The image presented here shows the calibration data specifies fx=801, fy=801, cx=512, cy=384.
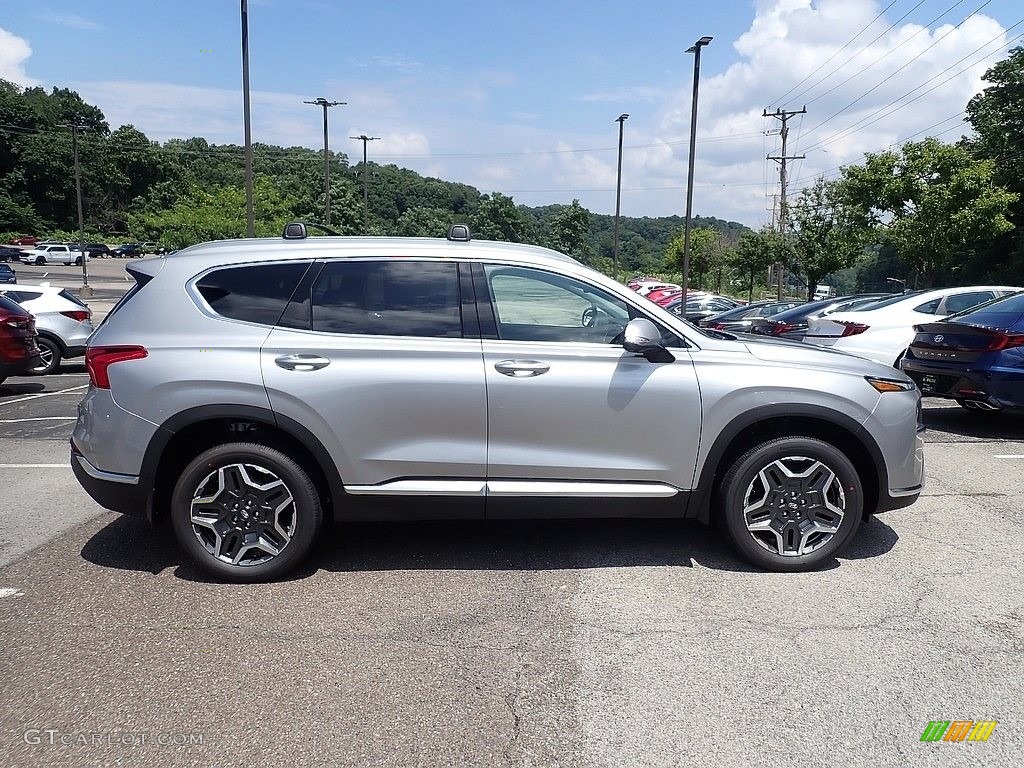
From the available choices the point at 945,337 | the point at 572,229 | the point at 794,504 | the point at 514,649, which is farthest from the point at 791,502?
the point at 572,229

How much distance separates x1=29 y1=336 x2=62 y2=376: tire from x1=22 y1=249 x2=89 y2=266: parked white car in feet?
198

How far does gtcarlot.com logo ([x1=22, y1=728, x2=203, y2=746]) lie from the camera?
2.84 metres

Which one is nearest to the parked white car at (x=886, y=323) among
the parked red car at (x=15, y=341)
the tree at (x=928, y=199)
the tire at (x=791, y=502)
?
the tire at (x=791, y=502)

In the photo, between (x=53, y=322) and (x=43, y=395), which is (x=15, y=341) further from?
(x=53, y=322)

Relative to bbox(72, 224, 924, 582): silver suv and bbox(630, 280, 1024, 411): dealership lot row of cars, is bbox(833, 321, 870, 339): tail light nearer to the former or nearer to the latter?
bbox(630, 280, 1024, 411): dealership lot row of cars

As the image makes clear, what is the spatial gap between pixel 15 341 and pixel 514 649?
9.78 metres

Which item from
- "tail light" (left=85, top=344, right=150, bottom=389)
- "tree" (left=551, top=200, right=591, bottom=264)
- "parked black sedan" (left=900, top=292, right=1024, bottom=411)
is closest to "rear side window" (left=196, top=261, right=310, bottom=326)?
"tail light" (left=85, top=344, right=150, bottom=389)

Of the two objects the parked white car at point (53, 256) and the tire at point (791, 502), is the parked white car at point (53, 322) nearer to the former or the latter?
the tire at point (791, 502)

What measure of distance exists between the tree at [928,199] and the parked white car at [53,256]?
61611 millimetres

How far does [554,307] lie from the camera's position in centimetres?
444

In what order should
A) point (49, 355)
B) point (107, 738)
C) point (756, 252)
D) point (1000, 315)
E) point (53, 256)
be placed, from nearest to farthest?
point (107, 738) → point (1000, 315) → point (49, 355) → point (756, 252) → point (53, 256)

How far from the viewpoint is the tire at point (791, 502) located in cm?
433

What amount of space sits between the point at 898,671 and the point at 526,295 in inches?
100.0

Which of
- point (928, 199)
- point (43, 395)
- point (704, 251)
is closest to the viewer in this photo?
point (43, 395)
